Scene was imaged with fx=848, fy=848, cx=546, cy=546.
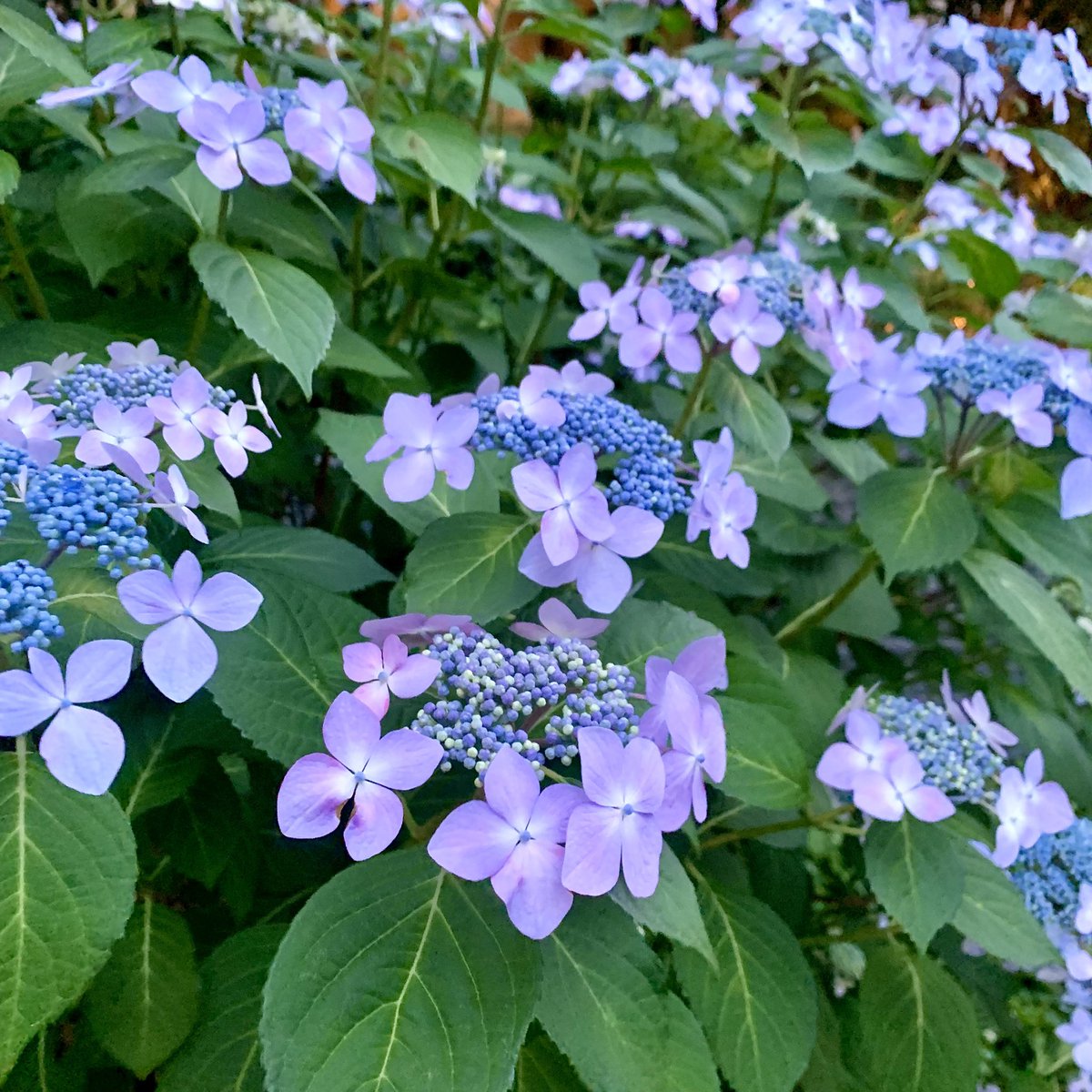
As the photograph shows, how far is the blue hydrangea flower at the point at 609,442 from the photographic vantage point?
689 millimetres

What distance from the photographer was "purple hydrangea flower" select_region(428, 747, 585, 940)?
482 mm

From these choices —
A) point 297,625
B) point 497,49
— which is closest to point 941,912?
point 297,625

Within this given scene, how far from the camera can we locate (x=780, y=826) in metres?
0.83

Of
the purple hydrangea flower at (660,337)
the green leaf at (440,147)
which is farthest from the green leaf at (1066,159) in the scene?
the green leaf at (440,147)

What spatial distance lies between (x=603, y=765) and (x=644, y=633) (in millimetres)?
245

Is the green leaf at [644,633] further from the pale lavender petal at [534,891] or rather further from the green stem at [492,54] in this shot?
the green stem at [492,54]

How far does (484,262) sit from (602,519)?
4.76 ft

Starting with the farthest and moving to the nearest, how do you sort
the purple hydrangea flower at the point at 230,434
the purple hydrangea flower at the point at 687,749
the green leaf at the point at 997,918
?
the green leaf at the point at 997,918
the purple hydrangea flower at the point at 230,434
the purple hydrangea flower at the point at 687,749

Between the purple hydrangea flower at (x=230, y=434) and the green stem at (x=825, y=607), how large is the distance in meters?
0.72

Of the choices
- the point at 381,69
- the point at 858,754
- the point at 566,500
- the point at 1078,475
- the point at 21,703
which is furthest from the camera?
the point at 381,69

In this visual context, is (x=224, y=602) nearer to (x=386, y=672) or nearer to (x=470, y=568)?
(x=386, y=672)

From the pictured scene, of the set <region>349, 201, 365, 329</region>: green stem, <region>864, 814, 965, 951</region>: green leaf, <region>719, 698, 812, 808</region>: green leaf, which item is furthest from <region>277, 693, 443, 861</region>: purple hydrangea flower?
<region>349, 201, 365, 329</region>: green stem

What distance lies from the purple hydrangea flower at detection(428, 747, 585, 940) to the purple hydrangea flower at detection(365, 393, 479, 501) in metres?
0.28

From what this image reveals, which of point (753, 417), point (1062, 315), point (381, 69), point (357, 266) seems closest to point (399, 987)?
point (753, 417)
